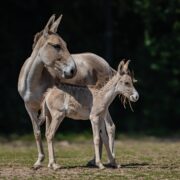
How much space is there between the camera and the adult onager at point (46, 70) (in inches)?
433

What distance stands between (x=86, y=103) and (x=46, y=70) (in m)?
0.85

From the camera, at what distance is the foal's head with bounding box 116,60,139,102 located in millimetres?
11258

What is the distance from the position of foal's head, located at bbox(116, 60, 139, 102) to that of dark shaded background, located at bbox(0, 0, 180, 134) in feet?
39.8

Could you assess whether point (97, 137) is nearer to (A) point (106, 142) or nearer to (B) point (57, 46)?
(A) point (106, 142)

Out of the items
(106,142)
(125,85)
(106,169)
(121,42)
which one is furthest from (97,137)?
(121,42)

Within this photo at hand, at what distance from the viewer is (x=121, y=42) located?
83.1ft

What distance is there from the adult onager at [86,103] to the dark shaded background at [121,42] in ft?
39.4

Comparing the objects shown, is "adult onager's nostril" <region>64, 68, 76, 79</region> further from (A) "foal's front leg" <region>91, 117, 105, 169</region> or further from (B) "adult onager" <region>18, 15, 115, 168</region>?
(A) "foal's front leg" <region>91, 117, 105, 169</region>

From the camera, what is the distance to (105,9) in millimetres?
24469

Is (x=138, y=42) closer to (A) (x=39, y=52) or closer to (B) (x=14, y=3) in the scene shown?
(B) (x=14, y=3)

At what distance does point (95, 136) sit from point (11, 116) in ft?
40.0

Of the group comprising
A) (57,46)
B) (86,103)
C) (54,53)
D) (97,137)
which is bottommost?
(97,137)

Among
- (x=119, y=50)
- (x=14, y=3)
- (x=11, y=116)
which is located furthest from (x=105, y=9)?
(x=11, y=116)

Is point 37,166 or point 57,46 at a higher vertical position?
point 57,46
